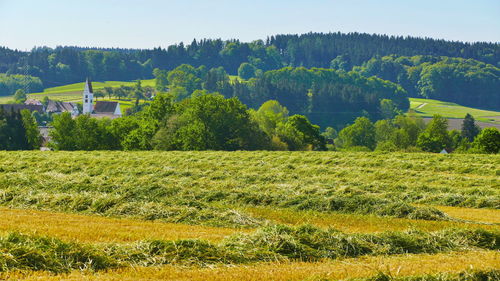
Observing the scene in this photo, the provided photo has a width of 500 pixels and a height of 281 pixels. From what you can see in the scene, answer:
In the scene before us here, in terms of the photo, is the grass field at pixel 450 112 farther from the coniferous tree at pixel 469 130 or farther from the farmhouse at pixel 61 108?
the farmhouse at pixel 61 108

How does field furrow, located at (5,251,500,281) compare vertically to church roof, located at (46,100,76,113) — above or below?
above

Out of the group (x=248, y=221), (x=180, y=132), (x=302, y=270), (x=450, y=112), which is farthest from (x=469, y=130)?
(x=302, y=270)

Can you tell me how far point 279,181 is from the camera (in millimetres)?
28953

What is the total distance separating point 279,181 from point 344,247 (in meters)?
15.6

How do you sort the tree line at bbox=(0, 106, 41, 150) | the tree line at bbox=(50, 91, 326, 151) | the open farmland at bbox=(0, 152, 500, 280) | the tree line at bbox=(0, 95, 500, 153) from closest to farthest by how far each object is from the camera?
1. the open farmland at bbox=(0, 152, 500, 280)
2. the tree line at bbox=(0, 95, 500, 153)
3. the tree line at bbox=(50, 91, 326, 151)
4. the tree line at bbox=(0, 106, 41, 150)

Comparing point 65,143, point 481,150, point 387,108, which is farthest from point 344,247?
point 387,108

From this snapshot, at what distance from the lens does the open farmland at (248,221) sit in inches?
442

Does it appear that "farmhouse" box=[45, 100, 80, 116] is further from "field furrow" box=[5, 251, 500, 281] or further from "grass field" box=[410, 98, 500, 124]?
"field furrow" box=[5, 251, 500, 281]

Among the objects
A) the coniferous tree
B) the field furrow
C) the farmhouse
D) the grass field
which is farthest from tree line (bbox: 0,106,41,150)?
the grass field

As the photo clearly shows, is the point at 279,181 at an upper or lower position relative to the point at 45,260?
lower

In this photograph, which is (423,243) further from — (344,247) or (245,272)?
(245,272)

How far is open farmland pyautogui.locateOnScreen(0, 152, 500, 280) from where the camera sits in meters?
11.2

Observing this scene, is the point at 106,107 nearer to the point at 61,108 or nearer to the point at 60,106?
the point at 61,108

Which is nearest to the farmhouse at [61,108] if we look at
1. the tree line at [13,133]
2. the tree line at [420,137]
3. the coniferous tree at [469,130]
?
the tree line at [420,137]
